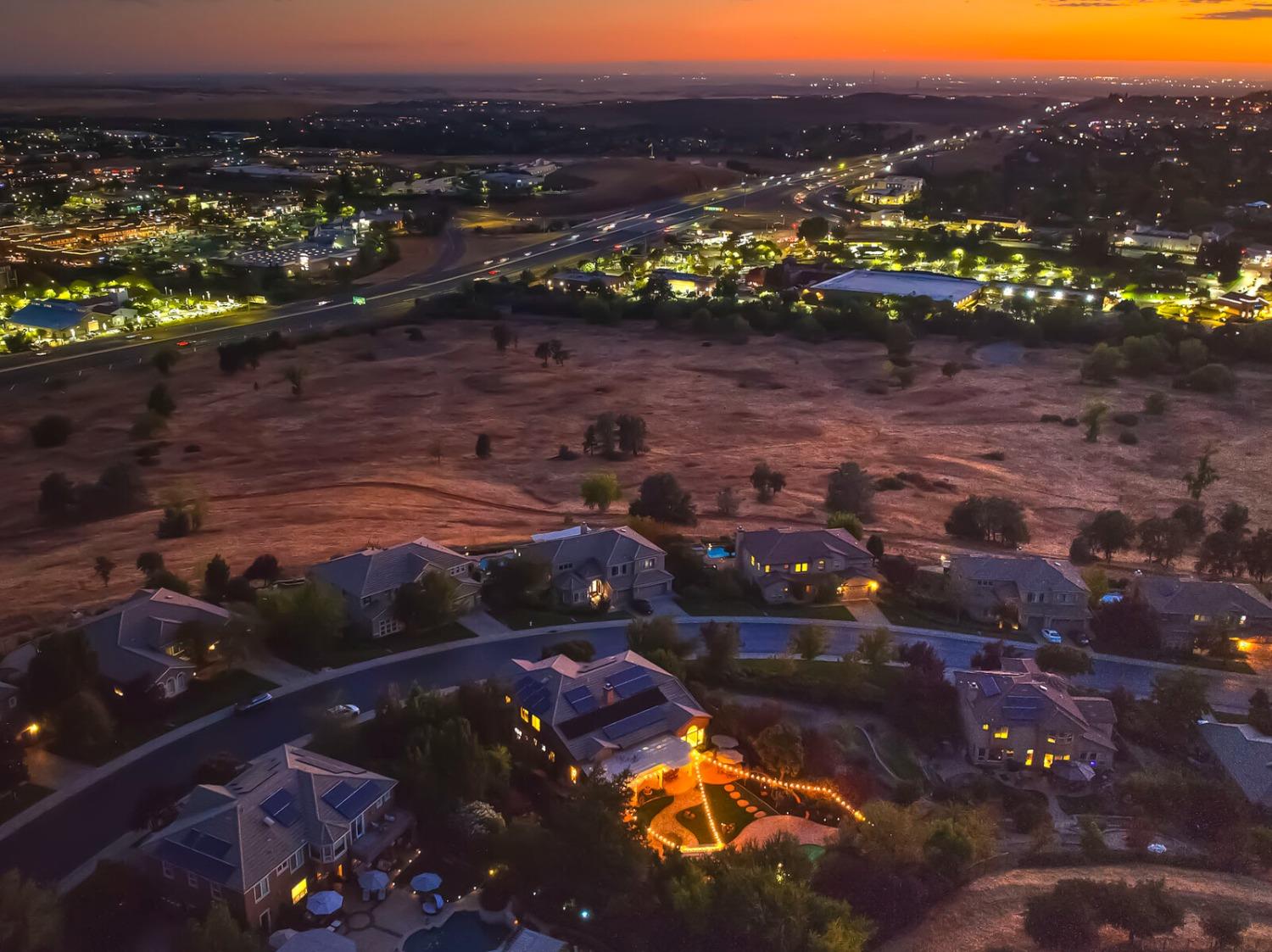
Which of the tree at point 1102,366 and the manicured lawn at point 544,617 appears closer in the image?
the manicured lawn at point 544,617

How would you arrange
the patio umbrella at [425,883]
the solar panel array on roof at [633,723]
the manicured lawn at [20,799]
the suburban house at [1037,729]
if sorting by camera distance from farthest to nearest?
1. the suburban house at [1037,729]
2. the solar panel array on roof at [633,723]
3. the manicured lawn at [20,799]
4. the patio umbrella at [425,883]

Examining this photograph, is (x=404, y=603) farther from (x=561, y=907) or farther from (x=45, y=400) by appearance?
(x=45, y=400)

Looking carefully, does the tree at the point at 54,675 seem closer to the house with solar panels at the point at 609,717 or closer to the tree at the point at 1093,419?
the house with solar panels at the point at 609,717

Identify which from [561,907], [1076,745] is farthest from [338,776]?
[1076,745]

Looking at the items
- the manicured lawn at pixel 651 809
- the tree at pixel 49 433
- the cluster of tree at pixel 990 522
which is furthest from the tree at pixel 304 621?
the tree at pixel 49 433

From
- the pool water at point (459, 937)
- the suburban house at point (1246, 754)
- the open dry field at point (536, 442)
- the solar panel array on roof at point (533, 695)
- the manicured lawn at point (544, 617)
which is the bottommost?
the open dry field at point (536, 442)

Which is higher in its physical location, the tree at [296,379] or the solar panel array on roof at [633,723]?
the solar panel array on roof at [633,723]

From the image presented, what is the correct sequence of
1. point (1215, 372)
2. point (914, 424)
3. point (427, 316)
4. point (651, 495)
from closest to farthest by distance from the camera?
1. point (651, 495)
2. point (914, 424)
3. point (1215, 372)
4. point (427, 316)
